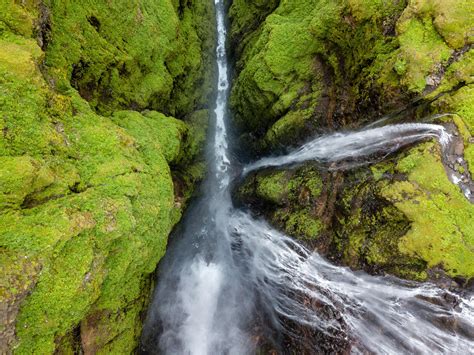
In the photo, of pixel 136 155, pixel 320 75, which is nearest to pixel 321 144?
pixel 320 75

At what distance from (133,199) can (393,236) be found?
666 centimetres

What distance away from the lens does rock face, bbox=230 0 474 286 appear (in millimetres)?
7812

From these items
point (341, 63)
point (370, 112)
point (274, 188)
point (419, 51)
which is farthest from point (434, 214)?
point (341, 63)

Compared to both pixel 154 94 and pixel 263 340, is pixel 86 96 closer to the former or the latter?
pixel 154 94

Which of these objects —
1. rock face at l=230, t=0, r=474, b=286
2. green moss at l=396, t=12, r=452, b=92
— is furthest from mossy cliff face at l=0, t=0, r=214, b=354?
green moss at l=396, t=12, r=452, b=92

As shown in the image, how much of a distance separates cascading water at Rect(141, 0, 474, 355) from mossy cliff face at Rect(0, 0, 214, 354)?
234 centimetres

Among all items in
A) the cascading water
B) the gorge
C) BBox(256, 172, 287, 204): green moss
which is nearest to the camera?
the gorge

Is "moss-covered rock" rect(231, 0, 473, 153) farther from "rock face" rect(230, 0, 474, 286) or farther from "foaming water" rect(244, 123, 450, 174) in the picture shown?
"foaming water" rect(244, 123, 450, 174)

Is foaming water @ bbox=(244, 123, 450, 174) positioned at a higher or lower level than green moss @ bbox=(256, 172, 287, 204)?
higher

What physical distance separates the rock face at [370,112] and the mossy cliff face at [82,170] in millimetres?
3716

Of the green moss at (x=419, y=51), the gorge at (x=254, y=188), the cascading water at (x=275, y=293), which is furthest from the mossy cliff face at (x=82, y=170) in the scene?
the green moss at (x=419, y=51)

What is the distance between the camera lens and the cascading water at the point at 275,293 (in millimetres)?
7977

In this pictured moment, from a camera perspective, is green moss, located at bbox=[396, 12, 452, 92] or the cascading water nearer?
the cascading water

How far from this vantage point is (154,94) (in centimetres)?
1155
